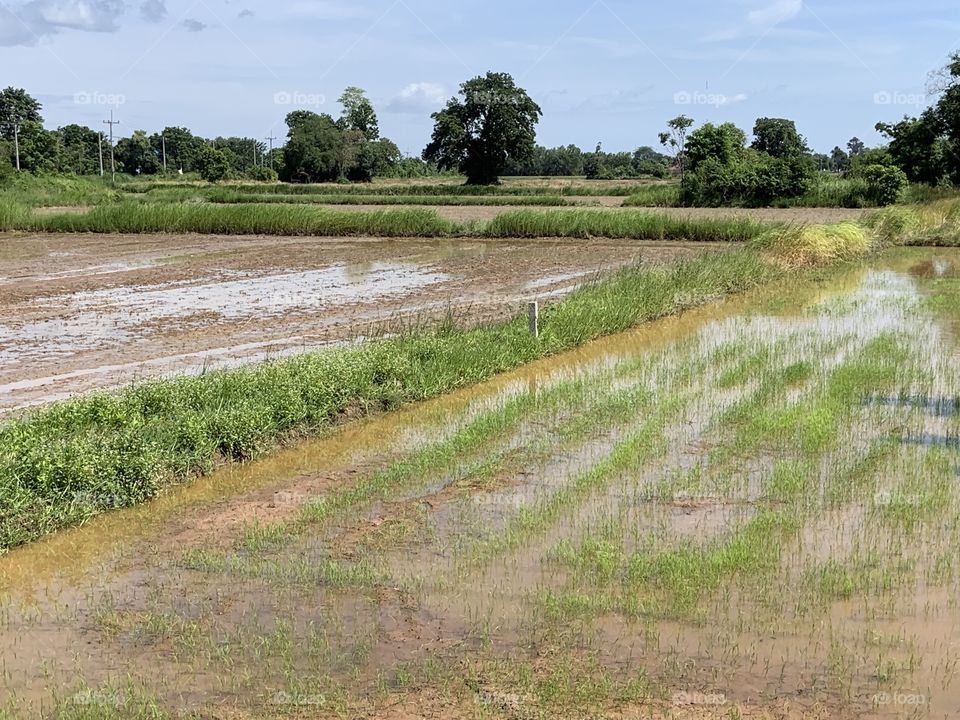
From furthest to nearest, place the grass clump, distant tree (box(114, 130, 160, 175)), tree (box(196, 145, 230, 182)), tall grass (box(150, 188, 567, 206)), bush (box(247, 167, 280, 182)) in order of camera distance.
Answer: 1. distant tree (box(114, 130, 160, 175))
2. tree (box(196, 145, 230, 182))
3. bush (box(247, 167, 280, 182))
4. tall grass (box(150, 188, 567, 206))
5. the grass clump

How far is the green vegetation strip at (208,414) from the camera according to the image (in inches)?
238

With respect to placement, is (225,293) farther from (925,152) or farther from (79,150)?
(79,150)

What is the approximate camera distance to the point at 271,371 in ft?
28.1

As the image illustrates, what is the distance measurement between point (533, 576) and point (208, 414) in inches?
129

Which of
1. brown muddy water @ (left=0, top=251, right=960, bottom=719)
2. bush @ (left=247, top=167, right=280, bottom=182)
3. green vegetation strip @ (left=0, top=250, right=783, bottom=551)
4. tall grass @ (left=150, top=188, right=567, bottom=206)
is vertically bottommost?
brown muddy water @ (left=0, top=251, right=960, bottom=719)

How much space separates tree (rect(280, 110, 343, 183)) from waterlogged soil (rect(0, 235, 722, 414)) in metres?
36.3

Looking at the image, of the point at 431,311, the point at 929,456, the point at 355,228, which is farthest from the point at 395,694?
the point at 355,228

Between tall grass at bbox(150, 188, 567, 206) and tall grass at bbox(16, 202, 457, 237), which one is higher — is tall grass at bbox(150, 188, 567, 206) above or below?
above

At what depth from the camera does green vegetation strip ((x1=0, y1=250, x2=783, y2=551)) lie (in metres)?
6.05

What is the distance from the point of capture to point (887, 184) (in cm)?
3400

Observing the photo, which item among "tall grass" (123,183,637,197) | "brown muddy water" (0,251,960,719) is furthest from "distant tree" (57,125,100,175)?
"brown muddy water" (0,251,960,719)

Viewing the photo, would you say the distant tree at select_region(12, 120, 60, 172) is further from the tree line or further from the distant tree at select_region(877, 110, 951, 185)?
the distant tree at select_region(877, 110, 951, 185)

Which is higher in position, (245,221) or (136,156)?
(136,156)

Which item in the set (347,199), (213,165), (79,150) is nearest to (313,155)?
(213,165)
